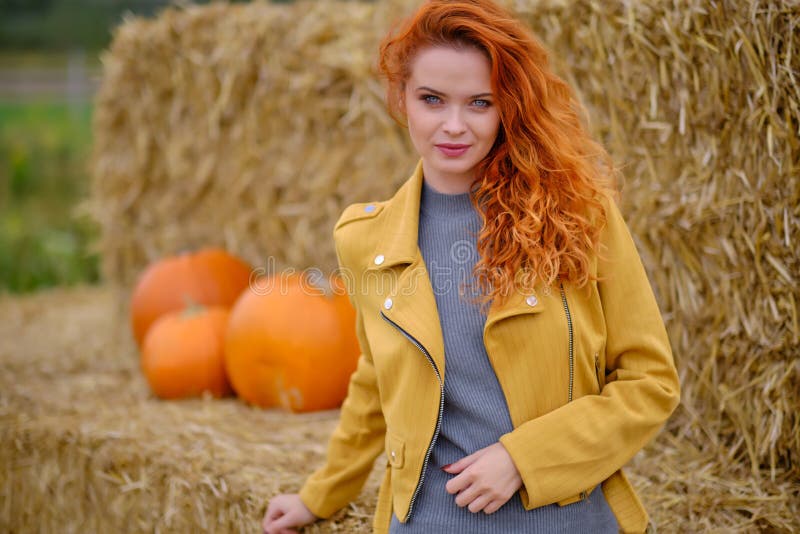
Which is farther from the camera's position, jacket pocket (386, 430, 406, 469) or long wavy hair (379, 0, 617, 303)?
jacket pocket (386, 430, 406, 469)

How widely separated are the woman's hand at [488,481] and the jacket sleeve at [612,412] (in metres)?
0.03

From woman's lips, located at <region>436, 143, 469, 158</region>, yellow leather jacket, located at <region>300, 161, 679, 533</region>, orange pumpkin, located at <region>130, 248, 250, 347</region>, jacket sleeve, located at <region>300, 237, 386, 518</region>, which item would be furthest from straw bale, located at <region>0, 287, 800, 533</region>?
woman's lips, located at <region>436, 143, 469, 158</region>

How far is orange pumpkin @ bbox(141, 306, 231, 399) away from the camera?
3.30 metres

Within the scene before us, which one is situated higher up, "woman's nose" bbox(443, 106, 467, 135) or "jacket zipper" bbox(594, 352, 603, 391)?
"woman's nose" bbox(443, 106, 467, 135)

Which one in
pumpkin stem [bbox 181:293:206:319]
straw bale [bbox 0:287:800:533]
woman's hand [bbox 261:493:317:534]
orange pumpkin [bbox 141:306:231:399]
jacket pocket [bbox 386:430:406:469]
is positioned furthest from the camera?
pumpkin stem [bbox 181:293:206:319]

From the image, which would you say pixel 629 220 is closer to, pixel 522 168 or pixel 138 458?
pixel 522 168

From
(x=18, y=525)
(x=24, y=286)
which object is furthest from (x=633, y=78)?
(x=24, y=286)

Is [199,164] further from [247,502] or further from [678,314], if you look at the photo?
[678,314]

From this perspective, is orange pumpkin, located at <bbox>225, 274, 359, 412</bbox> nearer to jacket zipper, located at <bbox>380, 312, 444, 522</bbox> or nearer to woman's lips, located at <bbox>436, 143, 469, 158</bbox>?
jacket zipper, located at <bbox>380, 312, 444, 522</bbox>

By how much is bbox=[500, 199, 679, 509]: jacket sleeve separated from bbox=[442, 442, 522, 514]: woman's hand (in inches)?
1.0

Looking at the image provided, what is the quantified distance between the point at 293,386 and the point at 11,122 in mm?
8502

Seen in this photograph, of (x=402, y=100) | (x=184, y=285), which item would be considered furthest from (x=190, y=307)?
(x=402, y=100)

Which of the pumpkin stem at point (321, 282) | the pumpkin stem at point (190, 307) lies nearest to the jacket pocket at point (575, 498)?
the pumpkin stem at point (321, 282)

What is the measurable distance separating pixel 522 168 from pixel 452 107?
18cm
